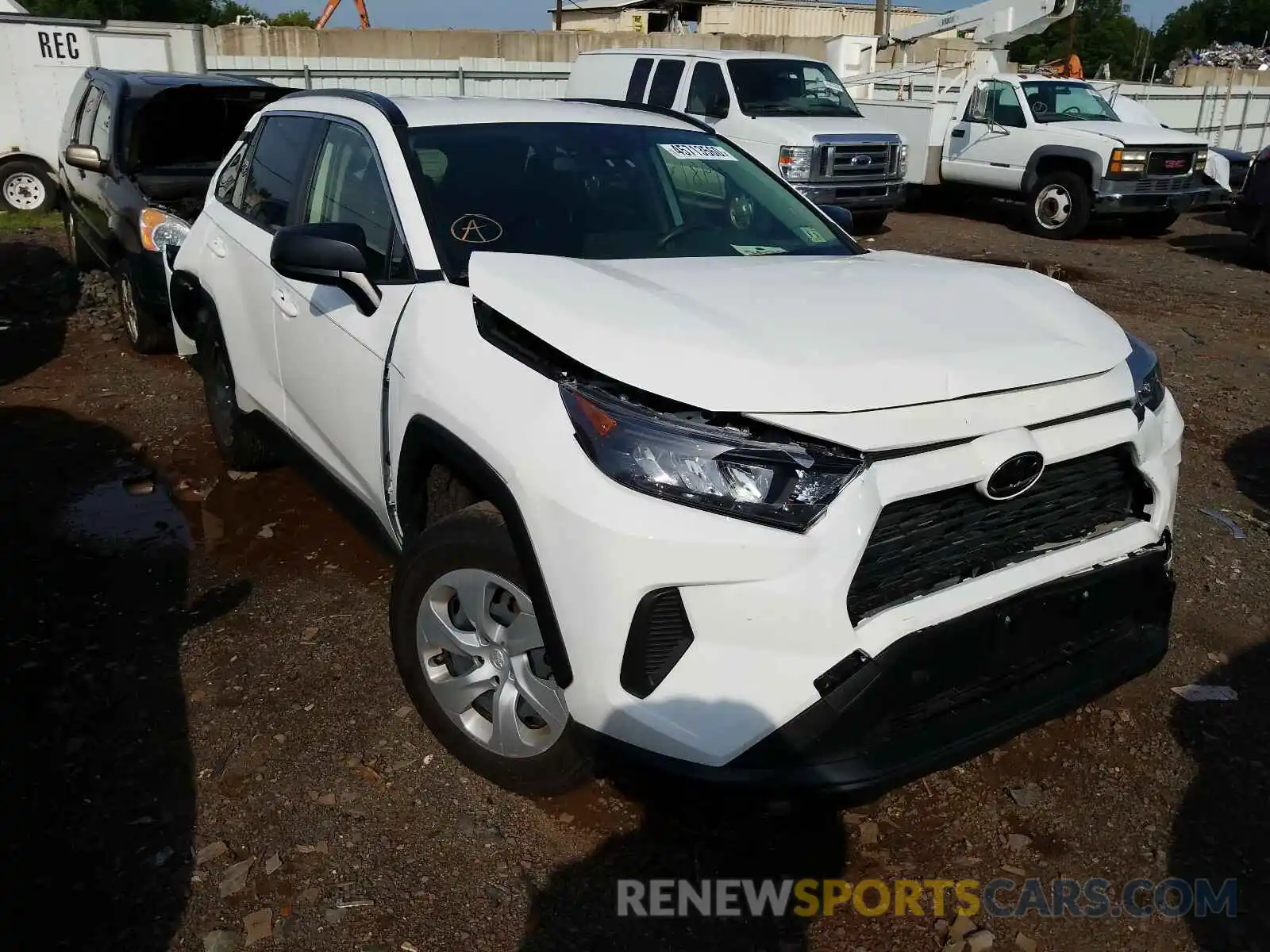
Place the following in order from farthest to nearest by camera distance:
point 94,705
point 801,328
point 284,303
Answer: point 284,303 < point 94,705 < point 801,328

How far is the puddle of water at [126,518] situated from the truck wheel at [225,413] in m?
0.37

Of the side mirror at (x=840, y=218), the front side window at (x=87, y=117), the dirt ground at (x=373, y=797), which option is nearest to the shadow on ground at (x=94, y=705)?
the dirt ground at (x=373, y=797)

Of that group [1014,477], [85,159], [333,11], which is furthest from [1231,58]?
[1014,477]

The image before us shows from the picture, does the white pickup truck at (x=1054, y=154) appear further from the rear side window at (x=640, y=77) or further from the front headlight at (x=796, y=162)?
the rear side window at (x=640, y=77)

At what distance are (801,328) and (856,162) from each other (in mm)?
10624

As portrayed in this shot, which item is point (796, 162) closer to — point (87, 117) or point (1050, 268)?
point (1050, 268)

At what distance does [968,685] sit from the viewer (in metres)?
2.46

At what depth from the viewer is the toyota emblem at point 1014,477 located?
94.5 inches

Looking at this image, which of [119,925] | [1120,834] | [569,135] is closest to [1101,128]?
[569,135]

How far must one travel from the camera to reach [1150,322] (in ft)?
28.8

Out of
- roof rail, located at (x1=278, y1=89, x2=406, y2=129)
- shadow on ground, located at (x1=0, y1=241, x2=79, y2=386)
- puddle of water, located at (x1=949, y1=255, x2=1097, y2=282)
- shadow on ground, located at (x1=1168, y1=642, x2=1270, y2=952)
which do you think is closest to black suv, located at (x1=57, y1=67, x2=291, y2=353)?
shadow on ground, located at (x1=0, y1=241, x2=79, y2=386)

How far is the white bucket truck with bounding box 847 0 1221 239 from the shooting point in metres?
12.9

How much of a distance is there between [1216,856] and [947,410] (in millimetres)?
1456

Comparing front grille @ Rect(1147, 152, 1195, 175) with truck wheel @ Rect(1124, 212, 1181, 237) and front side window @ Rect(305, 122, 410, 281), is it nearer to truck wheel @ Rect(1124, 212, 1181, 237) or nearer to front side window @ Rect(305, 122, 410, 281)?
truck wheel @ Rect(1124, 212, 1181, 237)
